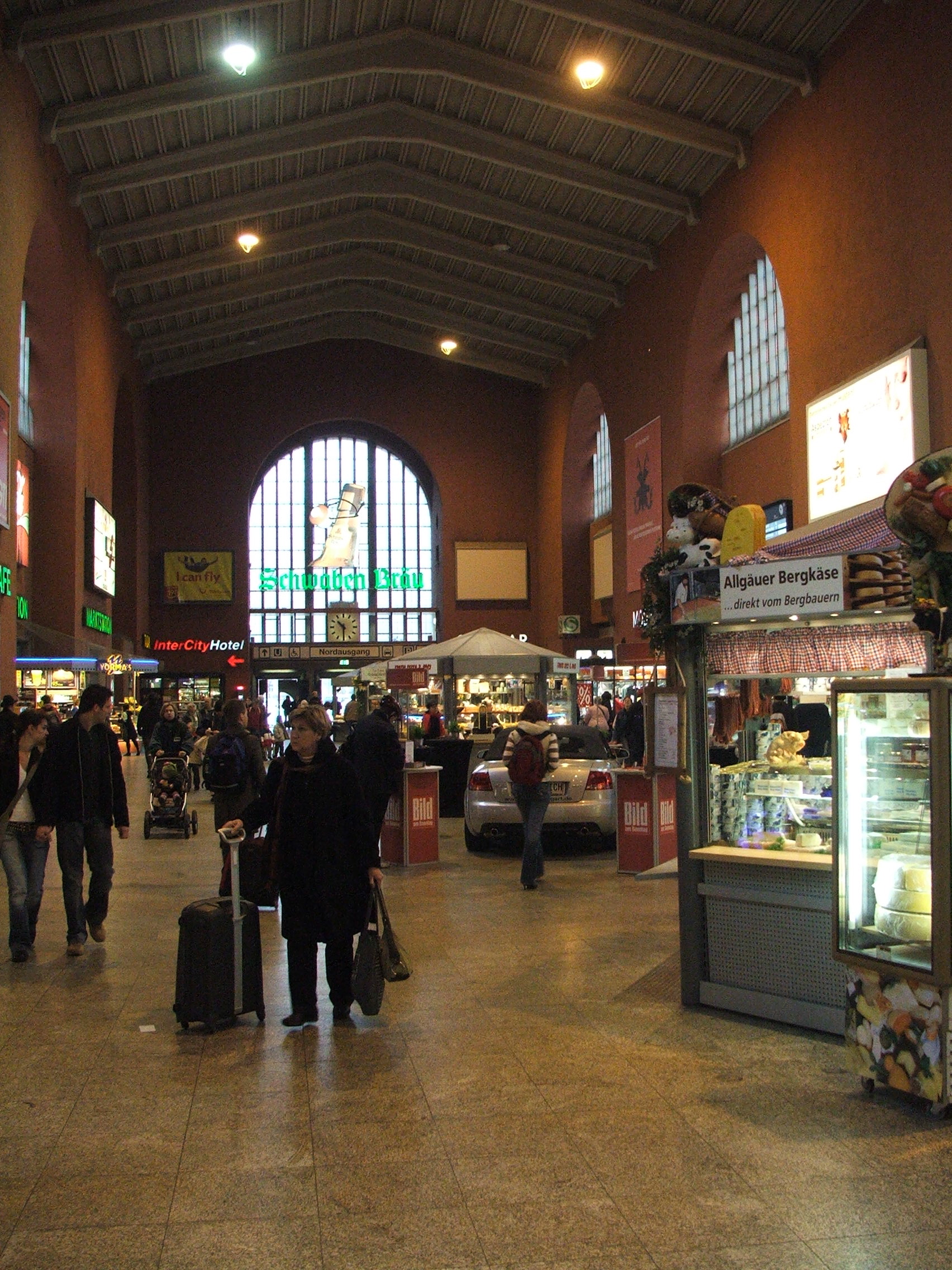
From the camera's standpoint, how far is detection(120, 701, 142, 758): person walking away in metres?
25.8

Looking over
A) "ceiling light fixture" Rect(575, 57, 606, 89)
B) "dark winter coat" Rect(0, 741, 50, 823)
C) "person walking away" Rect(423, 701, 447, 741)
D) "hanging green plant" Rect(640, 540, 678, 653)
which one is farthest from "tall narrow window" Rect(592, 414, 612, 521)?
"hanging green plant" Rect(640, 540, 678, 653)

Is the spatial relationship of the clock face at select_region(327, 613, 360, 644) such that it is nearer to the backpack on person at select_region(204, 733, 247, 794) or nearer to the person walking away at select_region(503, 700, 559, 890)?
the person walking away at select_region(503, 700, 559, 890)

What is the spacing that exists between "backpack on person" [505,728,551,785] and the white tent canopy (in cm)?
582

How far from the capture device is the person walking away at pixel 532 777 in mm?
9523

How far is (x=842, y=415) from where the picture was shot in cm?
1480

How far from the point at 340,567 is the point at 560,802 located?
83.5 ft

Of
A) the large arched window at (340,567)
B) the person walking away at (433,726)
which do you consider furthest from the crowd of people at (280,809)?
the large arched window at (340,567)

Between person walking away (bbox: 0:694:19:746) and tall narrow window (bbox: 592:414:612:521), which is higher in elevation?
tall narrow window (bbox: 592:414:612:521)

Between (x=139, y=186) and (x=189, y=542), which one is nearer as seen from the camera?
(x=139, y=186)

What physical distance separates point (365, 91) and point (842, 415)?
9028 millimetres

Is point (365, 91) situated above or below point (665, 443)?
above

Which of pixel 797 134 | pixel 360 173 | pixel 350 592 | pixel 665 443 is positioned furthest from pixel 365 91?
pixel 350 592

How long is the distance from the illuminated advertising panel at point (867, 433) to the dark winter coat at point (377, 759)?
5555mm

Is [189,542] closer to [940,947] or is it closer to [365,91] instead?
[365,91]
